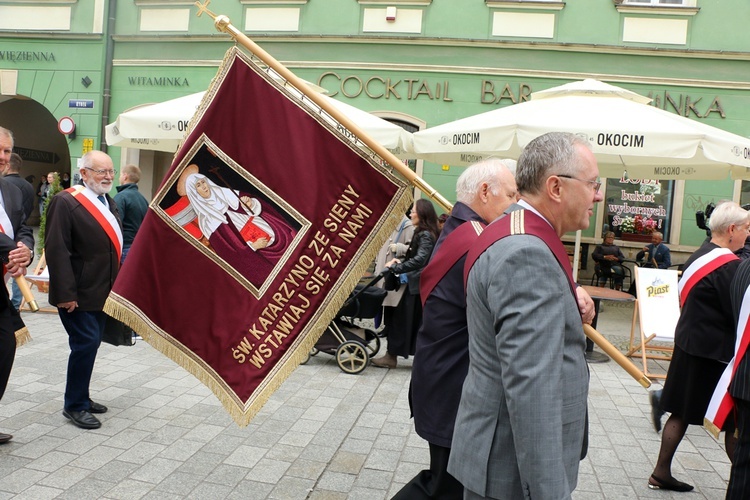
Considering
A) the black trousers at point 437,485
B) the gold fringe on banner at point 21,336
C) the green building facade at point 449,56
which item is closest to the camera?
the black trousers at point 437,485

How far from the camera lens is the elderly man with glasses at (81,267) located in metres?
4.60

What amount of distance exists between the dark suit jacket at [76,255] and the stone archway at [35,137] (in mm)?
19212

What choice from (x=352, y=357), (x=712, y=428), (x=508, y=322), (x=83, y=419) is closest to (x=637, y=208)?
(x=352, y=357)

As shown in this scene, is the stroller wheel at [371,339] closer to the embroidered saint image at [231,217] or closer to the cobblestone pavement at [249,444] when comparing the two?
the cobblestone pavement at [249,444]

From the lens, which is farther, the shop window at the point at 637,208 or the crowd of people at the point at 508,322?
the shop window at the point at 637,208

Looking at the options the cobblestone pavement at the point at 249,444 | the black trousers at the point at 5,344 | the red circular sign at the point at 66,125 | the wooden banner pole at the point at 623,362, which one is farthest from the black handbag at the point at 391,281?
the red circular sign at the point at 66,125

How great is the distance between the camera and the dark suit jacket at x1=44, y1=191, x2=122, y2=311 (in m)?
4.57

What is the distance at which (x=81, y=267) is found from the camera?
4.76 metres

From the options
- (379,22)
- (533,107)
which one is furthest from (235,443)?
(379,22)

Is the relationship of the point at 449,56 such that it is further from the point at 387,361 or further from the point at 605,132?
the point at 387,361

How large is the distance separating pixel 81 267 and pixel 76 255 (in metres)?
0.10

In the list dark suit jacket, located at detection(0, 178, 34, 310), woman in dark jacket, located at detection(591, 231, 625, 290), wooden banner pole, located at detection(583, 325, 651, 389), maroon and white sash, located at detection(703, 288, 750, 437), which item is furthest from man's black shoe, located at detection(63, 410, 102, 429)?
woman in dark jacket, located at detection(591, 231, 625, 290)

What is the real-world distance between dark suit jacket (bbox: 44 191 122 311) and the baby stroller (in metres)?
2.63

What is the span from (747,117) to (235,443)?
1184 cm
